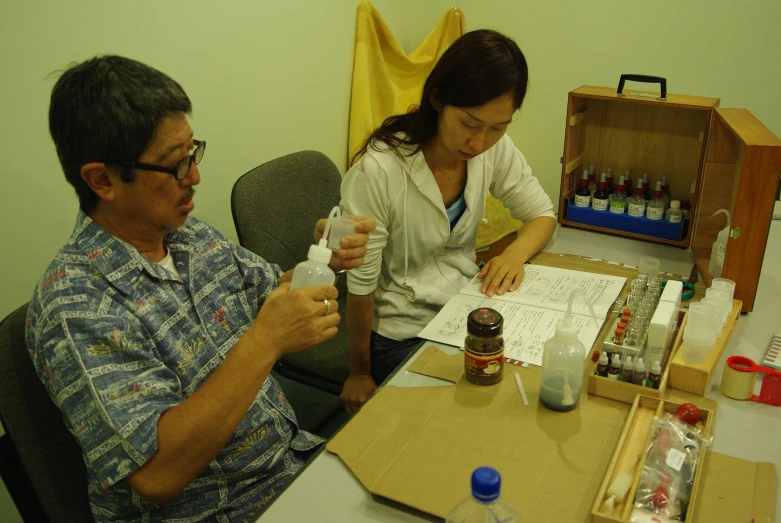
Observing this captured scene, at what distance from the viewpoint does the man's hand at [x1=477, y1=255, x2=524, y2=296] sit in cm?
149

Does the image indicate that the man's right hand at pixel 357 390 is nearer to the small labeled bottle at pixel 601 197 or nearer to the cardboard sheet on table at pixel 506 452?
the cardboard sheet on table at pixel 506 452

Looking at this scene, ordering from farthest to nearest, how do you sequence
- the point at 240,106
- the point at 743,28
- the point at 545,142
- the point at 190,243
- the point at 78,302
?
the point at 545,142, the point at 743,28, the point at 240,106, the point at 190,243, the point at 78,302

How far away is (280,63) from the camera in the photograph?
2.23 meters

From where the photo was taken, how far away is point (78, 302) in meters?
0.94

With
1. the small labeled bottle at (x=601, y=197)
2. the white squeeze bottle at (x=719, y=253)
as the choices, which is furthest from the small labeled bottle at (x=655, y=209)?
the white squeeze bottle at (x=719, y=253)

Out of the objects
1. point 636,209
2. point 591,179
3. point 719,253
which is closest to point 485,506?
point 719,253

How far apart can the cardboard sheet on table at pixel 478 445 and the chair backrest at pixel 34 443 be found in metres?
0.43

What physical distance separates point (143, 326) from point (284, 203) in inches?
34.2

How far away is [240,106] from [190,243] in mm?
1008

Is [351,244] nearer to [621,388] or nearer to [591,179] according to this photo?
[621,388]

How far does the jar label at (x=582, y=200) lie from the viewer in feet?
6.56

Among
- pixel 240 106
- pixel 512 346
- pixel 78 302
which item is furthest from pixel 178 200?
pixel 240 106

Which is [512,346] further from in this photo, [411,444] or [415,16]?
[415,16]

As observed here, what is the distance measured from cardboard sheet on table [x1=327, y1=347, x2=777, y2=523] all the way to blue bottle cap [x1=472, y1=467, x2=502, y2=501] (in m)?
0.17
